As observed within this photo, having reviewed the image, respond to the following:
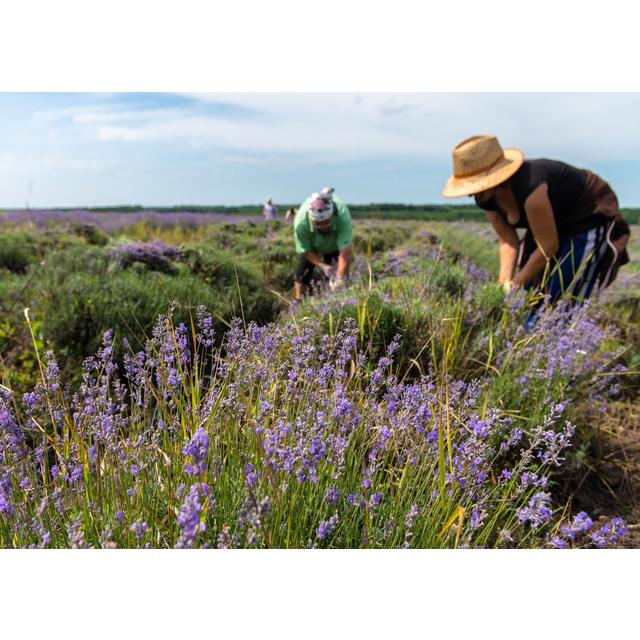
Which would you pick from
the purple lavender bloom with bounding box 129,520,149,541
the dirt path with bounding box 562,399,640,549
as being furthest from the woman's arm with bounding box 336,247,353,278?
the purple lavender bloom with bounding box 129,520,149,541

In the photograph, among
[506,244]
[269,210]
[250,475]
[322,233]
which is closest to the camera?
[250,475]

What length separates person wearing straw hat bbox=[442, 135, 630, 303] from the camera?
3.78m

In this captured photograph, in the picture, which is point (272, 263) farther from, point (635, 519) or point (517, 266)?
point (635, 519)

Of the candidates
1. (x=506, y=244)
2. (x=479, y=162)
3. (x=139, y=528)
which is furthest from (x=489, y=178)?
(x=139, y=528)

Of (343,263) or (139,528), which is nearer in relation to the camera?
(139,528)

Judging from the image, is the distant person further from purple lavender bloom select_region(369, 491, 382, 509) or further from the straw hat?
purple lavender bloom select_region(369, 491, 382, 509)

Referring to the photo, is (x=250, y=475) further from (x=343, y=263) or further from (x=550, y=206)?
(x=343, y=263)

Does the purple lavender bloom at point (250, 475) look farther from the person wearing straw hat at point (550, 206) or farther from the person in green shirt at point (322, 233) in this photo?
the person in green shirt at point (322, 233)

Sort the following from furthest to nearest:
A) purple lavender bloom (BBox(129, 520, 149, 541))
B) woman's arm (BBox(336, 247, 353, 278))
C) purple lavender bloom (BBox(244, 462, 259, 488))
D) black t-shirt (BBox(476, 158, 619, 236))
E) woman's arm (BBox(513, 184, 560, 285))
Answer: woman's arm (BBox(336, 247, 353, 278)), black t-shirt (BBox(476, 158, 619, 236)), woman's arm (BBox(513, 184, 560, 285)), purple lavender bloom (BBox(244, 462, 259, 488)), purple lavender bloom (BBox(129, 520, 149, 541))

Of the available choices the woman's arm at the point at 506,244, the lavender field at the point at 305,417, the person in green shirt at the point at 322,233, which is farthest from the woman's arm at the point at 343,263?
the woman's arm at the point at 506,244

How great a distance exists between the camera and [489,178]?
12.7ft

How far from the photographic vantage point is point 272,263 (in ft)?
25.4

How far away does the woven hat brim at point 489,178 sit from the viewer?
3.77m

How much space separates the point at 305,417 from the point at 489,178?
2.90 m
